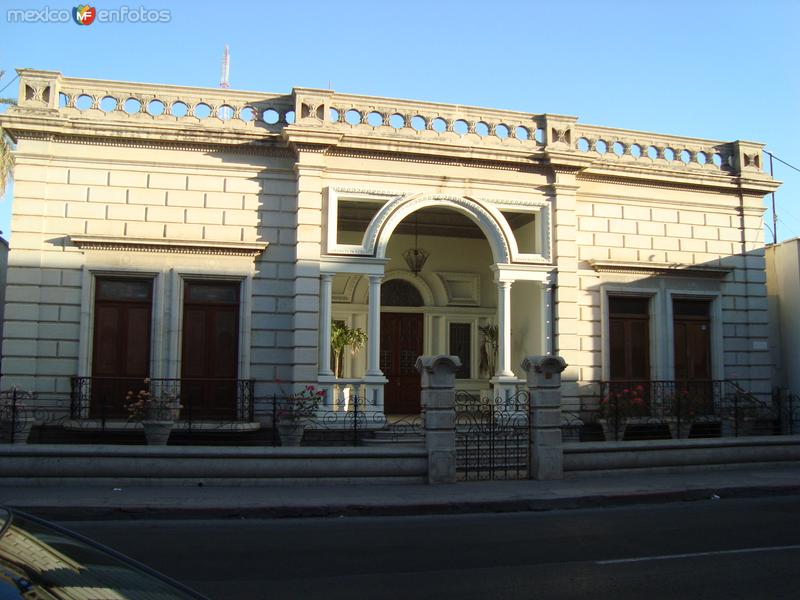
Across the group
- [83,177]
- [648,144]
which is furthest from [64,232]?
[648,144]

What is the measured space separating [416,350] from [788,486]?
1023cm

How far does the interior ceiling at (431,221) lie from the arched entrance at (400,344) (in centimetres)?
163

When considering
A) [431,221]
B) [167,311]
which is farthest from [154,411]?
[431,221]

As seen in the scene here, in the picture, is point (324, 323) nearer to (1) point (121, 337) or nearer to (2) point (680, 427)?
(1) point (121, 337)

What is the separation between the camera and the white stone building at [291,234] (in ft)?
49.6

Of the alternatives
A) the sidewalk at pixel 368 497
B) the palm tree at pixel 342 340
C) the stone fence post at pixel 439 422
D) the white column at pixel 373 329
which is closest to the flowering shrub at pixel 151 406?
the sidewalk at pixel 368 497

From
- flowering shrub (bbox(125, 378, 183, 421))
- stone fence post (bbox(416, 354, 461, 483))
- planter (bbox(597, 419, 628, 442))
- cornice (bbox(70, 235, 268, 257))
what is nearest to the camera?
stone fence post (bbox(416, 354, 461, 483))

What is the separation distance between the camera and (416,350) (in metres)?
20.1

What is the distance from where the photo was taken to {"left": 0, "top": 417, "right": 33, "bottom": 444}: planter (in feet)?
45.9

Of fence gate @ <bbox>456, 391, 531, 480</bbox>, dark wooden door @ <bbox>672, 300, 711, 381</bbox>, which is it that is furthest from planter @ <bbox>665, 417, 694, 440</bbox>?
fence gate @ <bbox>456, 391, 531, 480</bbox>

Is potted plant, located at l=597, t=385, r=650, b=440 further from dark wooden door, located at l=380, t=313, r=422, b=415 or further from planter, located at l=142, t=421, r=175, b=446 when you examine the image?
planter, located at l=142, t=421, r=175, b=446

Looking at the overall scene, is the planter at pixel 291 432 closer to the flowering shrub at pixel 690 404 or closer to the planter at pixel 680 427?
the flowering shrub at pixel 690 404

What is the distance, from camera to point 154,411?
14.3m

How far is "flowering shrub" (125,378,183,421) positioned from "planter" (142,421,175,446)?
0.19 m
